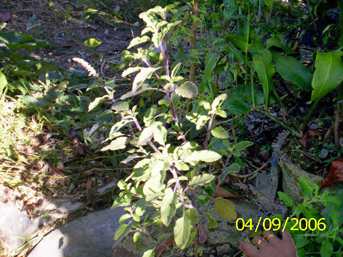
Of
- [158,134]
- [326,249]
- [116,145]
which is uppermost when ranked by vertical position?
[158,134]

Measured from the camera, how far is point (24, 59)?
2.94 metres

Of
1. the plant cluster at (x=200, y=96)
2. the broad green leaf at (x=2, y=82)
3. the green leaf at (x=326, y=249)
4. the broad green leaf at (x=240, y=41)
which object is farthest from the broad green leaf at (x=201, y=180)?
the broad green leaf at (x=2, y=82)

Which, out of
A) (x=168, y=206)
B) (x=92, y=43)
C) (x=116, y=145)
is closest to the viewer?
(x=168, y=206)

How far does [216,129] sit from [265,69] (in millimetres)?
374

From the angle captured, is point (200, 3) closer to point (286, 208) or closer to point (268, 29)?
point (268, 29)

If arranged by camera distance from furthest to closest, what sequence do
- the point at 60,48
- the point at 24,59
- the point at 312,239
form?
1. the point at 60,48
2. the point at 24,59
3. the point at 312,239

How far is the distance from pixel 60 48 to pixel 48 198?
1492mm

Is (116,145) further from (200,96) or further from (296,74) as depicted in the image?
(296,74)

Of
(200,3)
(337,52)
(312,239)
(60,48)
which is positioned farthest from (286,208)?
(60,48)

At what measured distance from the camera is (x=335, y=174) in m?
1.66

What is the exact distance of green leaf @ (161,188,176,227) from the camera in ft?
4.20

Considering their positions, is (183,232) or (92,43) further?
(92,43)

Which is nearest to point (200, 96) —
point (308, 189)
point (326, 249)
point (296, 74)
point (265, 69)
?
point (265, 69)

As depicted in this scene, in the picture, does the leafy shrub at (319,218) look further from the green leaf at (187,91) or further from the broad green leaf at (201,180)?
the green leaf at (187,91)
